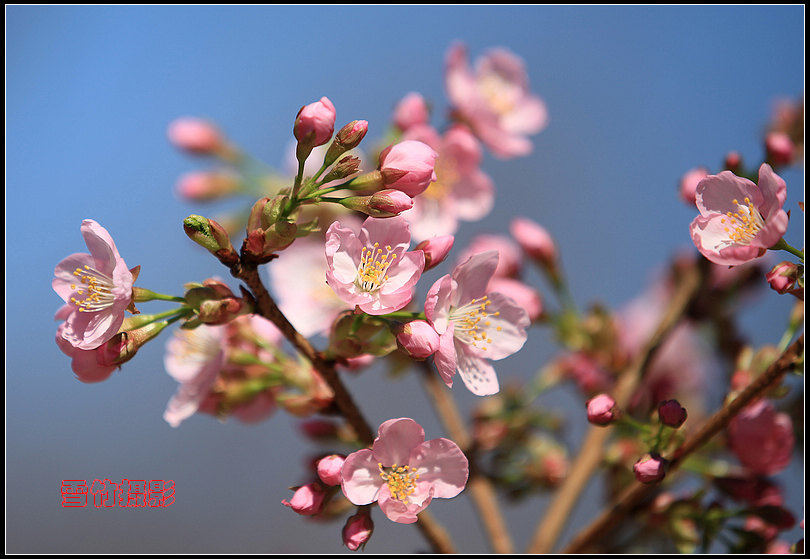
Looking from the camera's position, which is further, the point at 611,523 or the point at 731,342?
the point at 731,342

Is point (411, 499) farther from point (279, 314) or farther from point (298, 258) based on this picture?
point (298, 258)

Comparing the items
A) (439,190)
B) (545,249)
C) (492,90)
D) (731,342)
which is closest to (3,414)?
(439,190)

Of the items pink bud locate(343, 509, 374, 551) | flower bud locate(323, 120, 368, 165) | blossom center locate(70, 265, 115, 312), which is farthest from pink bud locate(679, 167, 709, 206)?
blossom center locate(70, 265, 115, 312)

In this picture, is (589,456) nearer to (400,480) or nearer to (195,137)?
(400,480)

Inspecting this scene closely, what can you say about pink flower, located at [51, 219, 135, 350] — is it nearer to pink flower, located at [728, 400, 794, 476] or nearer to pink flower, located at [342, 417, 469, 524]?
pink flower, located at [342, 417, 469, 524]

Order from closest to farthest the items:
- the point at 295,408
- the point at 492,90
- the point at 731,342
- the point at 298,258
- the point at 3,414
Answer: the point at 295,408, the point at 3,414, the point at 298,258, the point at 731,342, the point at 492,90

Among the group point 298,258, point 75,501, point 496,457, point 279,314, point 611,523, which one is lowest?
point 496,457

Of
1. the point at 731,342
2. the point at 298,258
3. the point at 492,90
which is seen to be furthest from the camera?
the point at 492,90

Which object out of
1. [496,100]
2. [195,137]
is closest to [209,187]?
[195,137]
